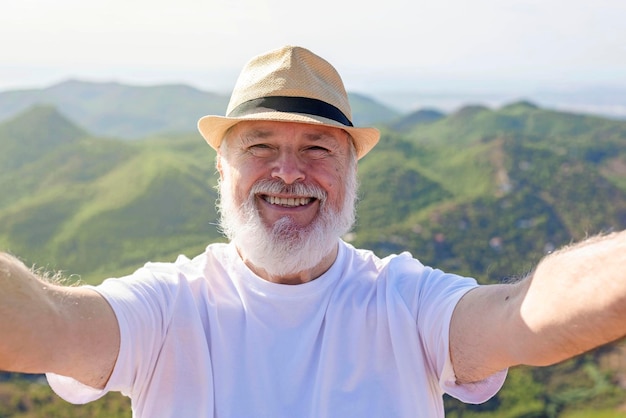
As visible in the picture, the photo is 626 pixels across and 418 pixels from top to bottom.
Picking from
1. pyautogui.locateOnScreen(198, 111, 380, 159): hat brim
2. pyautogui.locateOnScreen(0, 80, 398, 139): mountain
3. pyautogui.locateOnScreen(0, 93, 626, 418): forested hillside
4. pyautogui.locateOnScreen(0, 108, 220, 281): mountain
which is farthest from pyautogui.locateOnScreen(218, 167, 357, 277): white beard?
pyautogui.locateOnScreen(0, 80, 398, 139): mountain

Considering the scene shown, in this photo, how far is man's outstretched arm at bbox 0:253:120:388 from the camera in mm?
1536

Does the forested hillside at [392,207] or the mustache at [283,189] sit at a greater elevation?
the mustache at [283,189]

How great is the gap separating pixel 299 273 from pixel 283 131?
496 mm

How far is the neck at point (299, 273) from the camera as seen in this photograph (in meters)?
2.18

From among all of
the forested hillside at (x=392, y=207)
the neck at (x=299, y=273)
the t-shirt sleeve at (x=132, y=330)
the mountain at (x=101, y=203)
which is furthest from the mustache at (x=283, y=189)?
the mountain at (x=101, y=203)

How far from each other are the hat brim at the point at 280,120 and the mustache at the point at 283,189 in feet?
Answer: 0.73

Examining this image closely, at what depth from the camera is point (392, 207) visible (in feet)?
159

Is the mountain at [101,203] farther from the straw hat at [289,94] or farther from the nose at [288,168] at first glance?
the nose at [288,168]

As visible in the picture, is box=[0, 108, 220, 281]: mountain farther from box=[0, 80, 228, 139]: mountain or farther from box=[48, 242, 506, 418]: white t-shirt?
box=[0, 80, 228, 139]: mountain

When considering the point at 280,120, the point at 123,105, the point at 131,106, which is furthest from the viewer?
the point at 123,105

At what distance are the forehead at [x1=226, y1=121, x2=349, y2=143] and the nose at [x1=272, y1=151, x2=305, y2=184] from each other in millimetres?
66

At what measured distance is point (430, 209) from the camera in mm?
47281

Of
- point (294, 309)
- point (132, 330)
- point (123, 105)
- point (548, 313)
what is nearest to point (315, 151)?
point (294, 309)

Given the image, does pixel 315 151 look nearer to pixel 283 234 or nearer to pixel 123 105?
pixel 283 234
